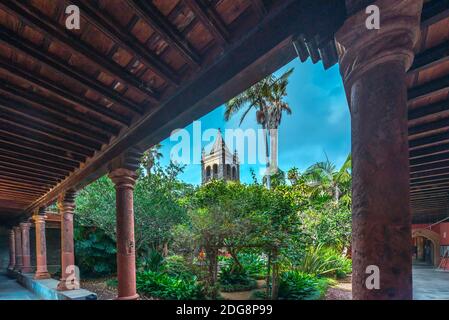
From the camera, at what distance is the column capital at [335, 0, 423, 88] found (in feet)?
5.01

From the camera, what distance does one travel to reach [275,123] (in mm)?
16281

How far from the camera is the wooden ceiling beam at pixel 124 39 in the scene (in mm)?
2070

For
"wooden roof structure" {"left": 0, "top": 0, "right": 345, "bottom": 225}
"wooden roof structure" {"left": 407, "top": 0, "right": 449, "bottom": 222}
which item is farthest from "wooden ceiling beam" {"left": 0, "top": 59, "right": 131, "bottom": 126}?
"wooden roof structure" {"left": 407, "top": 0, "right": 449, "bottom": 222}

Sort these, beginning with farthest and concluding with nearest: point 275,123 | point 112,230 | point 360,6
→ point 275,123 < point 112,230 < point 360,6

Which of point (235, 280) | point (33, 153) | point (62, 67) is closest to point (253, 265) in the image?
point (235, 280)

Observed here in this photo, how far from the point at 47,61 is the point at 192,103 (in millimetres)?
1446

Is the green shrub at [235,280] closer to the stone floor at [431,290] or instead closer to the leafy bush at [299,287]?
the leafy bush at [299,287]

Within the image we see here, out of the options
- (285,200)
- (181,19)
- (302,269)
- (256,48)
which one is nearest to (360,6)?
(256,48)

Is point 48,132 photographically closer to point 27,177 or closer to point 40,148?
point 40,148

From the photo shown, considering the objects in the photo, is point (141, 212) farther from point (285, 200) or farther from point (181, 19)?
point (181, 19)

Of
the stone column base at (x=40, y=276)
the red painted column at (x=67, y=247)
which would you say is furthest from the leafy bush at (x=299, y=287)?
the stone column base at (x=40, y=276)

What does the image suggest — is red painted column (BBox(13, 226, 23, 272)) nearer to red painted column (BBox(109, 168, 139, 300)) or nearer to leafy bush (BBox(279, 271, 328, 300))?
red painted column (BBox(109, 168, 139, 300))

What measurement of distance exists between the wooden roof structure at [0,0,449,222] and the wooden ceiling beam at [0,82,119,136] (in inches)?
0.5

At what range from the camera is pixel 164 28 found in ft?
7.34
